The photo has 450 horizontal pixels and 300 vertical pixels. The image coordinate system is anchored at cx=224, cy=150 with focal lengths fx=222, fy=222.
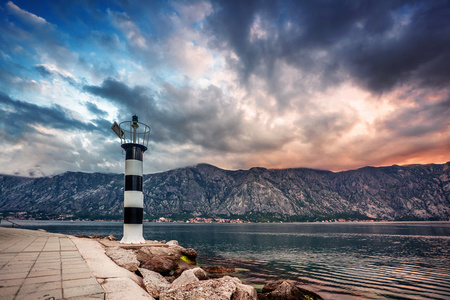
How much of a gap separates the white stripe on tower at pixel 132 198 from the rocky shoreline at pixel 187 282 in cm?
270

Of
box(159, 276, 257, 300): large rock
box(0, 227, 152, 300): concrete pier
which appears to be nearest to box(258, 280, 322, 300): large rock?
box(159, 276, 257, 300): large rock

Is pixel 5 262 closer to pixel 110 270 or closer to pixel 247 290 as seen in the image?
pixel 110 270

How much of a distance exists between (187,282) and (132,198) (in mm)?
16405

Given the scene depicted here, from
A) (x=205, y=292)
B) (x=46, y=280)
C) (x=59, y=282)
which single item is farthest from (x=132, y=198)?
(x=205, y=292)

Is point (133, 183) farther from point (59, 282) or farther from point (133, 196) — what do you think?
point (59, 282)

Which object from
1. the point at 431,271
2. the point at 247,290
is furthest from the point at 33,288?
the point at 431,271

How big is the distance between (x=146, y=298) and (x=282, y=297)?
10479 millimetres

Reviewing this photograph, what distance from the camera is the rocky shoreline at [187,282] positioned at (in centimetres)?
891

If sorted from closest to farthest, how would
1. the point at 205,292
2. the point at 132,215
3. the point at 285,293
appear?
the point at 205,292 < the point at 285,293 < the point at 132,215

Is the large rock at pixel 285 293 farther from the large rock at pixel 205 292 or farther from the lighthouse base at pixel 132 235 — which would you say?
the lighthouse base at pixel 132 235

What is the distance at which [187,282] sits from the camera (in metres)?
10.3

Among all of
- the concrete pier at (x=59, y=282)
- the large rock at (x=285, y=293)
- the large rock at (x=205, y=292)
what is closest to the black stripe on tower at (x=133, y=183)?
the concrete pier at (x=59, y=282)

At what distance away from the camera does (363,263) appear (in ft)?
105

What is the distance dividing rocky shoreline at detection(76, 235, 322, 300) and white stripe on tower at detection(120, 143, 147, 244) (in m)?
2.70
